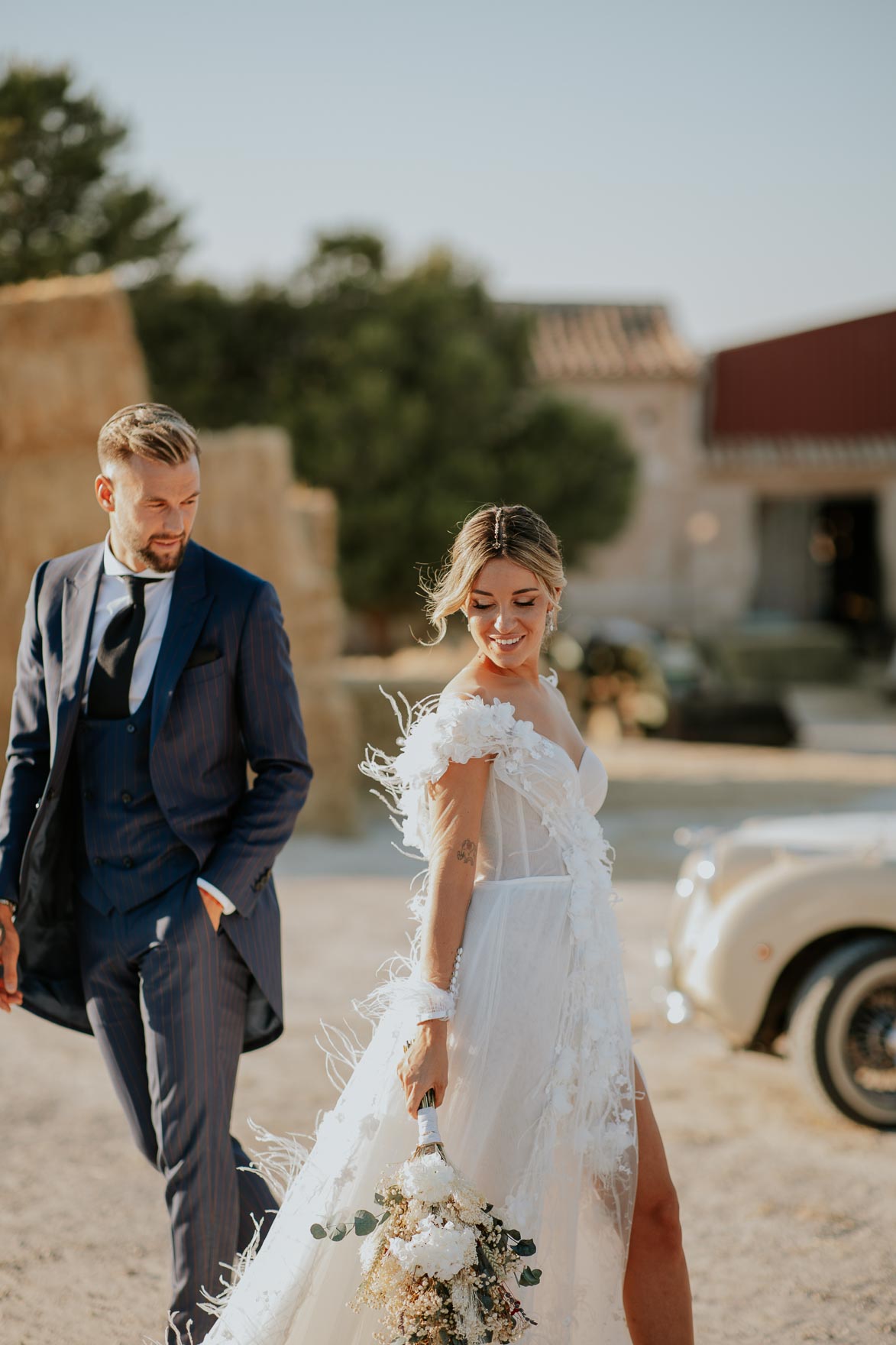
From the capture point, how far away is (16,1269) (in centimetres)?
372

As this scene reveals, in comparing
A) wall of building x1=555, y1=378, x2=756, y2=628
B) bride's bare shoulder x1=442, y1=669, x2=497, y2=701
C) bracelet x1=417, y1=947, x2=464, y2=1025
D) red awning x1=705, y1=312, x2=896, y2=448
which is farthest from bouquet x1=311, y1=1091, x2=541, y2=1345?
red awning x1=705, y1=312, x2=896, y2=448

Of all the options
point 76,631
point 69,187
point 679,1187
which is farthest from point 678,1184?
point 69,187

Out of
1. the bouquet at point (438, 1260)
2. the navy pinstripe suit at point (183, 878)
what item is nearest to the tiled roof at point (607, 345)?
the navy pinstripe suit at point (183, 878)

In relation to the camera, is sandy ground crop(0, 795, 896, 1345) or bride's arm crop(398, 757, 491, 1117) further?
sandy ground crop(0, 795, 896, 1345)

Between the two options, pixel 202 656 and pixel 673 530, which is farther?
pixel 673 530

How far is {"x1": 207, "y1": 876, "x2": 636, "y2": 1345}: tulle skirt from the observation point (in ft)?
8.23

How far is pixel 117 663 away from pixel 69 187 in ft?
72.3

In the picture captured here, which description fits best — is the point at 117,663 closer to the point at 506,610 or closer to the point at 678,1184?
the point at 506,610

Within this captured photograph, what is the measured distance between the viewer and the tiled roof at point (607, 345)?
98.5 feet

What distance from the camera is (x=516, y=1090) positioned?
2.54 metres

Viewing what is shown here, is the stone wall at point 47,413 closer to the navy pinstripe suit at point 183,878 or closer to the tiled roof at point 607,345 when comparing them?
the navy pinstripe suit at point 183,878

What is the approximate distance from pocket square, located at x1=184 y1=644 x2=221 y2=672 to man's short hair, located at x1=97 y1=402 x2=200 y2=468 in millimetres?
377

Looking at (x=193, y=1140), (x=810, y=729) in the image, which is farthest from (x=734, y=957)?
(x=810, y=729)

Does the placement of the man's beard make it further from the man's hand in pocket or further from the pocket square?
the man's hand in pocket
